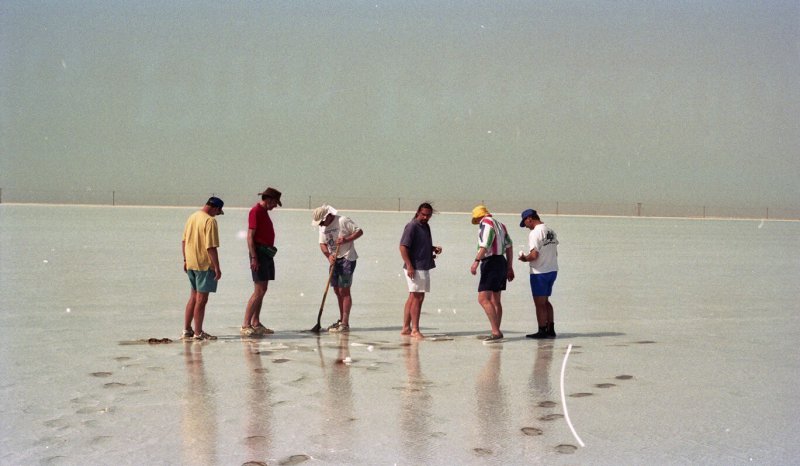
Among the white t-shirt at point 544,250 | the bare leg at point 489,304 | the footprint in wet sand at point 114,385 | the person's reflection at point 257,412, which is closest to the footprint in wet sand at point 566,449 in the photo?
the person's reflection at point 257,412

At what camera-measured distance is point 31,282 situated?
55.5 ft

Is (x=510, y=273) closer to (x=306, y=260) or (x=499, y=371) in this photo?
(x=499, y=371)

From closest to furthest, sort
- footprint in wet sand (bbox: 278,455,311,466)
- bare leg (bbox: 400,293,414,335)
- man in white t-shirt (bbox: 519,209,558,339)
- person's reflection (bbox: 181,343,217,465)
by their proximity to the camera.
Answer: footprint in wet sand (bbox: 278,455,311,466)
person's reflection (bbox: 181,343,217,465)
man in white t-shirt (bbox: 519,209,558,339)
bare leg (bbox: 400,293,414,335)

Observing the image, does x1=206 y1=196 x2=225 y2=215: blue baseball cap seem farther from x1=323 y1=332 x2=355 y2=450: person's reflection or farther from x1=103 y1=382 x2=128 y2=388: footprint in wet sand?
x1=103 y1=382 x2=128 y2=388: footprint in wet sand

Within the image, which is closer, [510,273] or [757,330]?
[510,273]

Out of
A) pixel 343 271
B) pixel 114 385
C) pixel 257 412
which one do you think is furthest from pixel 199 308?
pixel 257 412

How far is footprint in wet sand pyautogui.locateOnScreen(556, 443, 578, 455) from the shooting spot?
5941mm

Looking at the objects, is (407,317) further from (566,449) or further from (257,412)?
(566,449)

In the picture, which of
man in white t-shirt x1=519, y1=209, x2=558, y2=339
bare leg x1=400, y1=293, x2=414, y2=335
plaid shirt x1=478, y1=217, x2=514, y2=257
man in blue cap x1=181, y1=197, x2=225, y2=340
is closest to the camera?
man in blue cap x1=181, y1=197, x2=225, y2=340

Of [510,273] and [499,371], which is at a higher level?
[510,273]

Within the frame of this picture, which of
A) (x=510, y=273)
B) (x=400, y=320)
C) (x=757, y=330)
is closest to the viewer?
(x=510, y=273)

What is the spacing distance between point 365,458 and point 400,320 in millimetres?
6909

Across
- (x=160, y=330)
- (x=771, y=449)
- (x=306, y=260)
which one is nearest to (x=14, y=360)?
(x=160, y=330)

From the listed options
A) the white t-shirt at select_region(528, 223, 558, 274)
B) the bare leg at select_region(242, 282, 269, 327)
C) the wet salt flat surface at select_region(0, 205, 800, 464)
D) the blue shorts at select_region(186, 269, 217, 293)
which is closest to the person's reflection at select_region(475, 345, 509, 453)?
the wet salt flat surface at select_region(0, 205, 800, 464)
